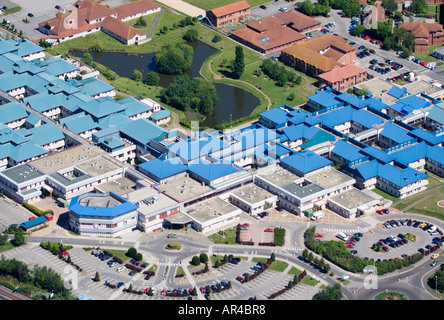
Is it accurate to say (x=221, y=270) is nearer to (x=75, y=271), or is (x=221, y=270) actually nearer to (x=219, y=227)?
(x=219, y=227)

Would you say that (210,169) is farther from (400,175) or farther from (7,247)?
(7,247)

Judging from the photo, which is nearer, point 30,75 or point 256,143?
point 256,143

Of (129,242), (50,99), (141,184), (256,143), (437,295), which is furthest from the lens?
(50,99)

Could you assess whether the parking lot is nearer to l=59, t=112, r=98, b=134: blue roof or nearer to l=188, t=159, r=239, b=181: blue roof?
l=188, t=159, r=239, b=181: blue roof

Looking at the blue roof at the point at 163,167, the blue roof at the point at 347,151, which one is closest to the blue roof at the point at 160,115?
the blue roof at the point at 163,167

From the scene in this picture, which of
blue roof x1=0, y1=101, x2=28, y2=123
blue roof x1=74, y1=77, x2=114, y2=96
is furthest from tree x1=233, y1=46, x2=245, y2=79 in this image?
blue roof x1=0, y1=101, x2=28, y2=123

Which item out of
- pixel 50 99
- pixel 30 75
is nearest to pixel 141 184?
pixel 50 99

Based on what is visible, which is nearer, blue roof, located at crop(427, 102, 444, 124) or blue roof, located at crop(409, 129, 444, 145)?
blue roof, located at crop(409, 129, 444, 145)

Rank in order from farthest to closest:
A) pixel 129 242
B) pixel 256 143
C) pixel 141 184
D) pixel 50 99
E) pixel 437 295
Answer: pixel 50 99
pixel 256 143
pixel 141 184
pixel 129 242
pixel 437 295

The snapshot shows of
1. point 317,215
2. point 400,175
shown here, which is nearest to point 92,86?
point 317,215
